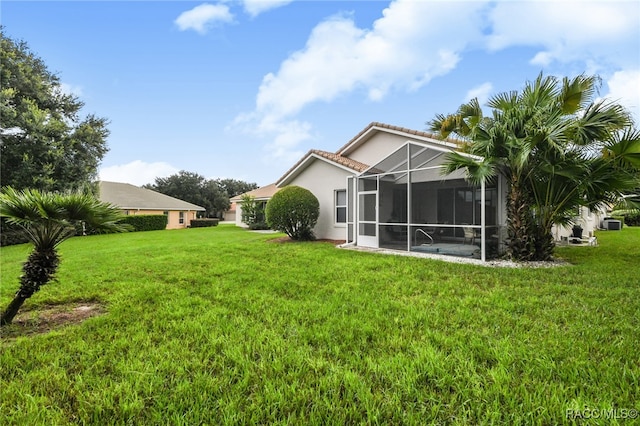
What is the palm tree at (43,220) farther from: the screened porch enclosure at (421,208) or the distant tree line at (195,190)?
the distant tree line at (195,190)

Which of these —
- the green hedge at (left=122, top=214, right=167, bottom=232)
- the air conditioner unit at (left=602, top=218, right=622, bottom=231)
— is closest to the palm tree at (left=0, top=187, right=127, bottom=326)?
the green hedge at (left=122, top=214, right=167, bottom=232)

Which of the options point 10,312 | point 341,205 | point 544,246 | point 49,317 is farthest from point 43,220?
point 341,205

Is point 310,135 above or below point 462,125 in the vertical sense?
above

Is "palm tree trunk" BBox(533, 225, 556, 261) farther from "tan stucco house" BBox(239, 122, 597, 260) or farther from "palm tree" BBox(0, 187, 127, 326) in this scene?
"palm tree" BBox(0, 187, 127, 326)

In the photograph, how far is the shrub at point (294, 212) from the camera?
14.5 m

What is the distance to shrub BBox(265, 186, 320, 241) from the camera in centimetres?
1452

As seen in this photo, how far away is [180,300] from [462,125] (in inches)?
403

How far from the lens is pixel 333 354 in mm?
3434

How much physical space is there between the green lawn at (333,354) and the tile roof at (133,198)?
28198mm

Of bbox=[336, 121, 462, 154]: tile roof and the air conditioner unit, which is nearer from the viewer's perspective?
bbox=[336, 121, 462, 154]: tile roof

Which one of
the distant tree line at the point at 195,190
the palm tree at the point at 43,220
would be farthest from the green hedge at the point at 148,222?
the distant tree line at the point at 195,190

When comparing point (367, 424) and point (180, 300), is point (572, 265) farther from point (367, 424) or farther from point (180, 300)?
point (180, 300)

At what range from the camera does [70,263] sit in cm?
951

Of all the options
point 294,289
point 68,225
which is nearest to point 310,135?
point 294,289
